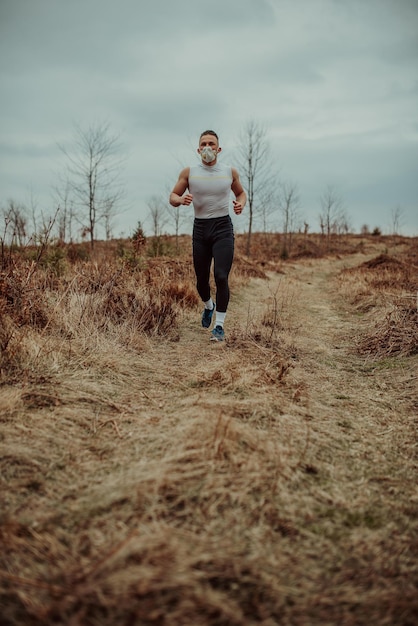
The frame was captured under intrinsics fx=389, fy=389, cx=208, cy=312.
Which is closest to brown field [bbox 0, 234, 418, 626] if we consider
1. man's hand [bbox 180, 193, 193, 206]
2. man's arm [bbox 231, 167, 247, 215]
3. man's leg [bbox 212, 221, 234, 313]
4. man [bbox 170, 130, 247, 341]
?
man's leg [bbox 212, 221, 234, 313]

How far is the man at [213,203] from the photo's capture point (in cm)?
397

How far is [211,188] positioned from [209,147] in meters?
0.41

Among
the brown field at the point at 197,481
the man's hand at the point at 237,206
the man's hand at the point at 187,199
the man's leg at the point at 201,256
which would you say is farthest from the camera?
the man's leg at the point at 201,256

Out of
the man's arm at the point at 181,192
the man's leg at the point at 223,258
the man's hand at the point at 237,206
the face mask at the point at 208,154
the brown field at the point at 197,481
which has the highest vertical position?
the face mask at the point at 208,154

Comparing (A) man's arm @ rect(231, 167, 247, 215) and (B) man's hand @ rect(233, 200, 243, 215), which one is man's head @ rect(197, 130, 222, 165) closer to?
(A) man's arm @ rect(231, 167, 247, 215)

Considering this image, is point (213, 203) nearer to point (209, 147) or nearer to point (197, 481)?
point (209, 147)

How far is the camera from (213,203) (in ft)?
13.2

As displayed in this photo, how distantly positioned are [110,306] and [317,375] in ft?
7.56

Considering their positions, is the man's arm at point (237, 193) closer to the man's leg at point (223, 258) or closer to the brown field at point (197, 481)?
the man's leg at point (223, 258)

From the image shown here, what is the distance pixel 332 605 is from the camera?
106cm

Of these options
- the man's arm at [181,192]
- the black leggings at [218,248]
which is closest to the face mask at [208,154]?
the man's arm at [181,192]

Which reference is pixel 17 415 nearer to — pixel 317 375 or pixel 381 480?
pixel 381 480

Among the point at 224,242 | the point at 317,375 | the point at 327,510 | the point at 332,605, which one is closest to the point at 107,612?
the point at 332,605

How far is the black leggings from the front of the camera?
13.1 ft
